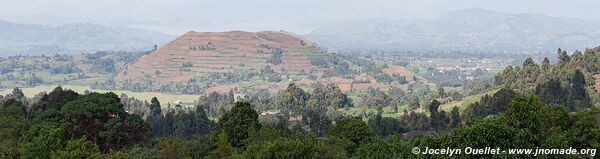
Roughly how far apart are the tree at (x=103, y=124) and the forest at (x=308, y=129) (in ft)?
0.24

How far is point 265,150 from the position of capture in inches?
1109

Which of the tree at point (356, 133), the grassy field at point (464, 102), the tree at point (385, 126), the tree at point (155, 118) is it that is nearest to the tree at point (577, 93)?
the grassy field at point (464, 102)

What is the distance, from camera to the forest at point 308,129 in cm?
2439

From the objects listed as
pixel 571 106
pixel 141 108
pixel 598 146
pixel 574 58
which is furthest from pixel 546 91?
pixel 141 108

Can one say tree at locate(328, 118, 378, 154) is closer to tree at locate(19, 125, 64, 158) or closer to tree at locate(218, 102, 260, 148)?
tree at locate(218, 102, 260, 148)

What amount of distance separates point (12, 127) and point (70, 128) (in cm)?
514

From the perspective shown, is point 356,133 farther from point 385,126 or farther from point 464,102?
point 464,102

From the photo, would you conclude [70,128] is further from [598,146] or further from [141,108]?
[141,108]

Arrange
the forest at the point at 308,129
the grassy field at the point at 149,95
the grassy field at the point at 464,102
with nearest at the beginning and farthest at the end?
1. the forest at the point at 308,129
2. the grassy field at the point at 464,102
3. the grassy field at the point at 149,95

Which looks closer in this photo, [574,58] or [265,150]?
[265,150]

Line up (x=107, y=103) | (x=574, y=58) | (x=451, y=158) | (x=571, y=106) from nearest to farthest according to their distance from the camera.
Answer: (x=451, y=158) < (x=107, y=103) < (x=571, y=106) < (x=574, y=58)

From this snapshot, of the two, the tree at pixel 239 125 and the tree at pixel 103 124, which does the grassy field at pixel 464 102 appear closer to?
the tree at pixel 239 125

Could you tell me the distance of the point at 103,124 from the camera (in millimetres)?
43906

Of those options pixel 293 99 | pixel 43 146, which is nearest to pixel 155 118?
pixel 293 99
